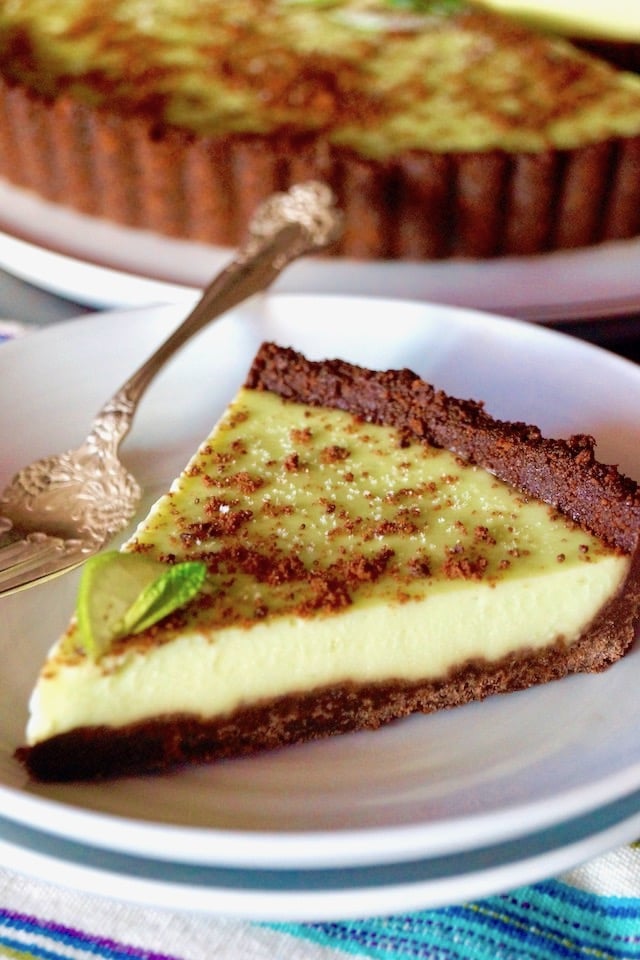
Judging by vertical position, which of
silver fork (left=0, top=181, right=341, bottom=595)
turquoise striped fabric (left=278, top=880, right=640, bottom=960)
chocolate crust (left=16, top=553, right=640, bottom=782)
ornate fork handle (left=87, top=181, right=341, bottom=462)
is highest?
ornate fork handle (left=87, top=181, right=341, bottom=462)

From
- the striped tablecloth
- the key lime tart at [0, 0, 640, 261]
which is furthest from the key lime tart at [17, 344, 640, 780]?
the key lime tart at [0, 0, 640, 261]

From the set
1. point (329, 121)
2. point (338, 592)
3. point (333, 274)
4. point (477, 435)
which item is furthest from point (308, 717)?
point (329, 121)

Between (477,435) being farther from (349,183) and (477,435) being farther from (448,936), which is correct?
(349,183)

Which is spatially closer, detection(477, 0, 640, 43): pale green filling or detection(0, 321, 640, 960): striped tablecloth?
detection(0, 321, 640, 960): striped tablecloth

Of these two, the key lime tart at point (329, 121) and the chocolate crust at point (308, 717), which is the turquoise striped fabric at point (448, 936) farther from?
the key lime tart at point (329, 121)

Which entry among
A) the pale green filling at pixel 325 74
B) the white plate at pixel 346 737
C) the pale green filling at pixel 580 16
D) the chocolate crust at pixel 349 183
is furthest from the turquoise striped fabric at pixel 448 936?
the pale green filling at pixel 580 16

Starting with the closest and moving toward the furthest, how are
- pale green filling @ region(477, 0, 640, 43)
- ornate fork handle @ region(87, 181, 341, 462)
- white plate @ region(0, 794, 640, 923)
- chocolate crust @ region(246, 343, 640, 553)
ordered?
1. white plate @ region(0, 794, 640, 923)
2. chocolate crust @ region(246, 343, 640, 553)
3. ornate fork handle @ region(87, 181, 341, 462)
4. pale green filling @ region(477, 0, 640, 43)

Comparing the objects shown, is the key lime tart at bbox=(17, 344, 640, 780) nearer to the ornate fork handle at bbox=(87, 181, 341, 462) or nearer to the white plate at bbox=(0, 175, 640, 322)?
the ornate fork handle at bbox=(87, 181, 341, 462)
